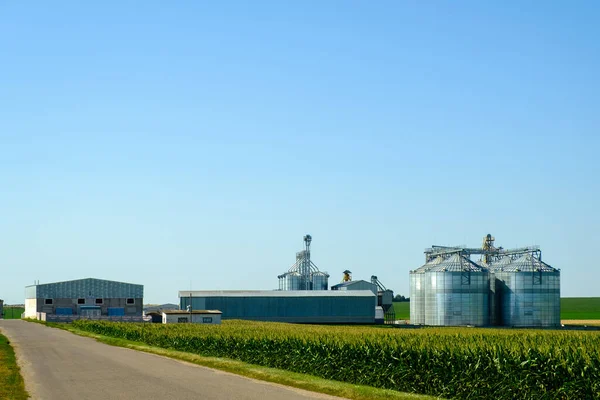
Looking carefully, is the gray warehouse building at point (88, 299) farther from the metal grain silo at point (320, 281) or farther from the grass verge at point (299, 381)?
the grass verge at point (299, 381)

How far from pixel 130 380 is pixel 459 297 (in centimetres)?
7913

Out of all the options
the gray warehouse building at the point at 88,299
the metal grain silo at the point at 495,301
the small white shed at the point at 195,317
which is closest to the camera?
the small white shed at the point at 195,317

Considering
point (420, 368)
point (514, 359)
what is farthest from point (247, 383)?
point (514, 359)

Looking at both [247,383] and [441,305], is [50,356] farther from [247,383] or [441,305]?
[441,305]

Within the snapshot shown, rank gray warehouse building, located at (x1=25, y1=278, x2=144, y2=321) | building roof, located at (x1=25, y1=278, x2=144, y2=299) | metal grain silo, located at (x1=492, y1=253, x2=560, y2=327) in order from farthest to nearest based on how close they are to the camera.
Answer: building roof, located at (x1=25, y1=278, x2=144, y2=299) → gray warehouse building, located at (x1=25, y1=278, x2=144, y2=321) → metal grain silo, located at (x1=492, y1=253, x2=560, y2=327)

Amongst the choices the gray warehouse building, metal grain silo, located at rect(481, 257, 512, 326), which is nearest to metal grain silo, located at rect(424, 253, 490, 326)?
metal grain silo, located at rect(481, 257, 512, 326)

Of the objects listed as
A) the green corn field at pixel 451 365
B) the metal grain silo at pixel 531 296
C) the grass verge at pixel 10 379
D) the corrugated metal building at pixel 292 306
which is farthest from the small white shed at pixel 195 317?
the green corn field at pixel 451 365

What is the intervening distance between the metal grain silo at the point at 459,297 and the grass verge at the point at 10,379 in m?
68.8

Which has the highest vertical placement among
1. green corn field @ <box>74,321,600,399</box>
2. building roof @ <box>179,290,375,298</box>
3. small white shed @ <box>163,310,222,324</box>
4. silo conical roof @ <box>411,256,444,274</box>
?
silo conical roof @ <box>411,256,444,274</box>

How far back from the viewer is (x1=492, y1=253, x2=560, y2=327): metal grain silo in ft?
353

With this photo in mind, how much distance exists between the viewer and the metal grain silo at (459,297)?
108250mm

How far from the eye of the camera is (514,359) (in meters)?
29.5

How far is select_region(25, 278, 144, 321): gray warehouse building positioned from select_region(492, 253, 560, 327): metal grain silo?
56319 mm

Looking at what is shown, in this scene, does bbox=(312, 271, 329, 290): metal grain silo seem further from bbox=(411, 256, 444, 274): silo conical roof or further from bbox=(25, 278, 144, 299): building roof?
bbox=(25, 278, 144, 299): building roof
